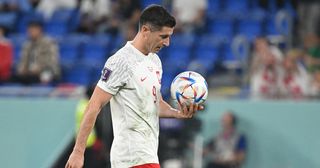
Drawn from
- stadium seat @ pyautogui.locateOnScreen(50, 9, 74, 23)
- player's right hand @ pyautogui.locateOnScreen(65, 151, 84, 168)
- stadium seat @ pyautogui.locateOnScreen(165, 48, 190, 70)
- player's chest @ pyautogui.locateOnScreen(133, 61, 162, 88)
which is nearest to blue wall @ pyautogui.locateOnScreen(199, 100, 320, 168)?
stadium seat @ pyautogui.locateOnScreen(165, 48, 190, 70)

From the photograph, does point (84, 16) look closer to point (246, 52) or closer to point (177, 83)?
point (246, 52)

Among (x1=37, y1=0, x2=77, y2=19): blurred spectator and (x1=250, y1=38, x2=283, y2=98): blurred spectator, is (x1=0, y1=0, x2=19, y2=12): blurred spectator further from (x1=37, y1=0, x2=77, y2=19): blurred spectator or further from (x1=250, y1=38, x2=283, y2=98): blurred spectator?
(x1=250, y1=38, x2=283, y2=98): blurred spectator

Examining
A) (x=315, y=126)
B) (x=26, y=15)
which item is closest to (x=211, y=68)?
(x=315, y=126)

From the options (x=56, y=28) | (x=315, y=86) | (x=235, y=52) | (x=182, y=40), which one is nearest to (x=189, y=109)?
(x=315, y=86)

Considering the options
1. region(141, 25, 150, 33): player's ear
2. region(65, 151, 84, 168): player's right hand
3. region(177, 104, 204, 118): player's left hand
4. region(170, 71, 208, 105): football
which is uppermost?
region(141, 25, 150, 33): player's ear

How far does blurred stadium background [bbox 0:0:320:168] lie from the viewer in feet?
41.1

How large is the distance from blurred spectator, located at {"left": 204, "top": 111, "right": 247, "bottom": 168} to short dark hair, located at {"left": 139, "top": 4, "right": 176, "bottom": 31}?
19.9 feet

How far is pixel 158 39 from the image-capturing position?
6.48 metres

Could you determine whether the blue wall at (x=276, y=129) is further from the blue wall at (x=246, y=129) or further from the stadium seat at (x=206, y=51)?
the stadium seat at (x=206, y=51)

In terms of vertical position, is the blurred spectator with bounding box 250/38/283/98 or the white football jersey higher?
the white football jersey

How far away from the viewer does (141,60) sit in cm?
649

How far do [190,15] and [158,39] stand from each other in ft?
25.6

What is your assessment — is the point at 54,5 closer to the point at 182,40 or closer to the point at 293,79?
the point at 182,40

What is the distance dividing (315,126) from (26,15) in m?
5.90
